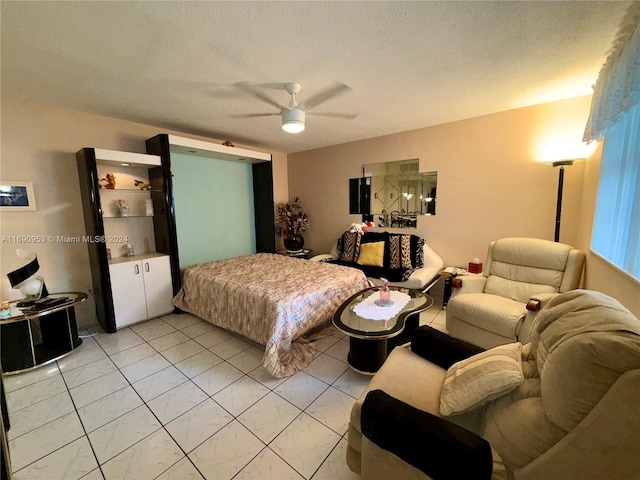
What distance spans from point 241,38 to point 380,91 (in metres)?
1.33

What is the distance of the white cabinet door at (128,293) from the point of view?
283 cm

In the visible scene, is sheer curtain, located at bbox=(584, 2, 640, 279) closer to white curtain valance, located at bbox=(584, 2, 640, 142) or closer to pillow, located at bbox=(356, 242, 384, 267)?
white curtain valance, located at bbox=(584, 2, 640, 142)

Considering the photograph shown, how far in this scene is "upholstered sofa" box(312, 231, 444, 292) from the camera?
3.31 metres

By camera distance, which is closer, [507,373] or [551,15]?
[507,373]

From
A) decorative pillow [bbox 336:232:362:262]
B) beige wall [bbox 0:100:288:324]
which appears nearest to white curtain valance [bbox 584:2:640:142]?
decorative pillow [bbox 336:232:362:262]

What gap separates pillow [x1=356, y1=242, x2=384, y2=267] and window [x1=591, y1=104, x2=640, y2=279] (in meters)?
2.13

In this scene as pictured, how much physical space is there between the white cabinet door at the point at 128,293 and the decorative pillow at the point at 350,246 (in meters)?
2.72

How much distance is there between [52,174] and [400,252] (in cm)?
416

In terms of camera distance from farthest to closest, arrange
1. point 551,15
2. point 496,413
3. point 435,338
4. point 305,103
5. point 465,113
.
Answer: point 465,113 < point 305,103 < point 435,338 < point 551,15 < point 496,413

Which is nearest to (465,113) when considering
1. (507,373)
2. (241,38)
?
(241,38)

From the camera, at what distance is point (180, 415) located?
1.73 m

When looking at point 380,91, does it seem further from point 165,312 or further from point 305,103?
point 165,312

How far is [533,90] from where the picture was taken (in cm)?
248

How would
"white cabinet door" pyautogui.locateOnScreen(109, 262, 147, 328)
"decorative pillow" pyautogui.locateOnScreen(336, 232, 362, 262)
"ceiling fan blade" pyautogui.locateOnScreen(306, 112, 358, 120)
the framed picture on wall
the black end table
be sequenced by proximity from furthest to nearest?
1. "decorative pillow" pyautogui.locateOnScreen(336, 232, 362, 262)
2. "ceiling fan blade" pyautogui.locateOnScreen(306, 112, 358, 120)
3. "white cabinet door" pyautogui.locateOnScreen(109, 262, 147, 328)
4. the framed picture on wall
5. the black end table
